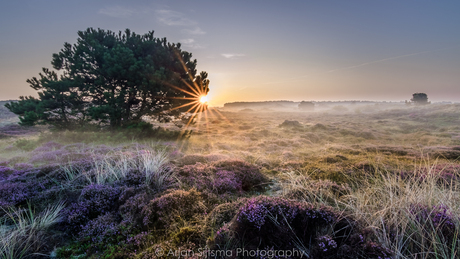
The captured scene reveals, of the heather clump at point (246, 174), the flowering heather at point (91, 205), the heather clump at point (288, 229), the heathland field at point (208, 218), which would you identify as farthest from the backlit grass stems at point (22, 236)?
the heather clump at point (246, 174)

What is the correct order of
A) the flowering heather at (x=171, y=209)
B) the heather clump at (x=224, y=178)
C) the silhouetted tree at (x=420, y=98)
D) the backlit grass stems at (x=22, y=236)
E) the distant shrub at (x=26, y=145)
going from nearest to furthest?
the backlit grass stems at (x=22, y=236) → the flowering heather at (x=171, y=209) → the heather clump at (x=224, y=178) → the distant shrub at (x=26, y=145) → the silhouetted tree at (x=420, y=98)

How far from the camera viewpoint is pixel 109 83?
14.4 meters

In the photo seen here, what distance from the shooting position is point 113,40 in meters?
15.2

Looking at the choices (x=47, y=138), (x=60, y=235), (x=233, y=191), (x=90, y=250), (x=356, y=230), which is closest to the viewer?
(x=356, y=230)

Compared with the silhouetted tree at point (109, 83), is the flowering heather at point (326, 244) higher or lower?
lower

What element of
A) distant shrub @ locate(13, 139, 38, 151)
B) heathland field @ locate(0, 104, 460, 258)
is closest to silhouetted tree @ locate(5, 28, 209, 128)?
distant shrub @ locate(13, 139, 38, 151)

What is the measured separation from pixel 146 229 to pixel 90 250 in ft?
2.50

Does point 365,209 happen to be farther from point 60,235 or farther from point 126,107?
point 126,107

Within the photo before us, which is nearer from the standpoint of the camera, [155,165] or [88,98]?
[155,165]

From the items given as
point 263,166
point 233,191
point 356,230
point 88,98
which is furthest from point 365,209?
point 88,98

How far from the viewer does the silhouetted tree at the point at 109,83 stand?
43.3 ft

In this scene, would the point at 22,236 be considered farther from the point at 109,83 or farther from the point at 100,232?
the point at 109,83

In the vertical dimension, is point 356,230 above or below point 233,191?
above

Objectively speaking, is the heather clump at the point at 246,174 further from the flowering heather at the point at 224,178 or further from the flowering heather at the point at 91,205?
the flowering heather at the point at 91,205
